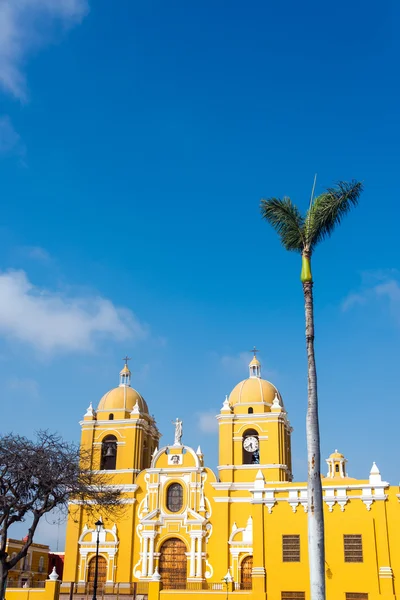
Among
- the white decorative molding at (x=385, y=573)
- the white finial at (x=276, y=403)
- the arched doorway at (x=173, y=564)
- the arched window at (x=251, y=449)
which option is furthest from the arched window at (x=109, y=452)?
the white decorative molding at (x=385, y=573)

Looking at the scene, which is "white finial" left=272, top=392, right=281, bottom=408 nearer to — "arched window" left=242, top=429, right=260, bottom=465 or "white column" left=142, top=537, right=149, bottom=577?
"arched window" left=242, top=429, right=260, bottom=465

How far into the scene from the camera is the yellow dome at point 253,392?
3709 centimetres

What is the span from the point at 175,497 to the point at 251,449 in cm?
486

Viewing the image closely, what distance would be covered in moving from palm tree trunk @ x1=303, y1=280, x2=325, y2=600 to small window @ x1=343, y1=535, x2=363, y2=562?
13.1m

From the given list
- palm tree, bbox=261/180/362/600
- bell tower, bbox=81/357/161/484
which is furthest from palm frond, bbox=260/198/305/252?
bell tower, bbox=81/357/161/484

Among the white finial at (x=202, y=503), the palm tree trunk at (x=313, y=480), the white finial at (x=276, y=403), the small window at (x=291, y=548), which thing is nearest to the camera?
the palm tree trunk at (x=313, y=480)

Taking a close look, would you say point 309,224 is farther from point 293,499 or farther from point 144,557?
point 144,557

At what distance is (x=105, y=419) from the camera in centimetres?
3894

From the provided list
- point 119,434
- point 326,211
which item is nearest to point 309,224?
point 326,211

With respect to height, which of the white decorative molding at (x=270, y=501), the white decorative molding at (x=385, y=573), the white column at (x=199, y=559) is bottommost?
the white decorative molding at (x=385, y=573)

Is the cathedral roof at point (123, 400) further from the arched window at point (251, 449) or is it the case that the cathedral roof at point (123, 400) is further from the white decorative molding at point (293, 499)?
the white decorative molding at point (293, 499)

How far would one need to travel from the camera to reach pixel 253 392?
3734 centimetres

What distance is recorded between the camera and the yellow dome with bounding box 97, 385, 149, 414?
39.2m

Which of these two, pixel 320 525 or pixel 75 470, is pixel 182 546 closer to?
pixel 75 470
